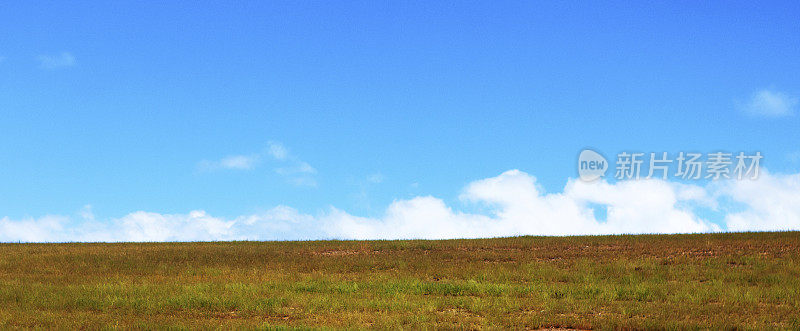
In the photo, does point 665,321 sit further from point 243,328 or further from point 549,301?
point 243,328

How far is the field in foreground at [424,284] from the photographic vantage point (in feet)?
44.8

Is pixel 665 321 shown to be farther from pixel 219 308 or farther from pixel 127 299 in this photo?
pixel 127 299

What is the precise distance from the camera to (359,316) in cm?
1370

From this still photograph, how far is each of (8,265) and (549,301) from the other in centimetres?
2125

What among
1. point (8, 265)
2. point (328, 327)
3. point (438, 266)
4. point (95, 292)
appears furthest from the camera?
point (8, 265)

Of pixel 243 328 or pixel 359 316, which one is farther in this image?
pixel 359 316

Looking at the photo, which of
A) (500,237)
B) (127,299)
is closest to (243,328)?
(127,299)

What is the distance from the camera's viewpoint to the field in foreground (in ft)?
44.8

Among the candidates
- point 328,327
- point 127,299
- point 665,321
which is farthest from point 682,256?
point 127,299

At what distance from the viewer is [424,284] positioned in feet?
59.7

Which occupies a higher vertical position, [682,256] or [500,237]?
[500,237]

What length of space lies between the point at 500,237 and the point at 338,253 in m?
8.70

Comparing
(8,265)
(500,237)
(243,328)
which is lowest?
(243,328)

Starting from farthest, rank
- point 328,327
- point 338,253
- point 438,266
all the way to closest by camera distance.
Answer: point 338,253
point 438,266
point 328,327
